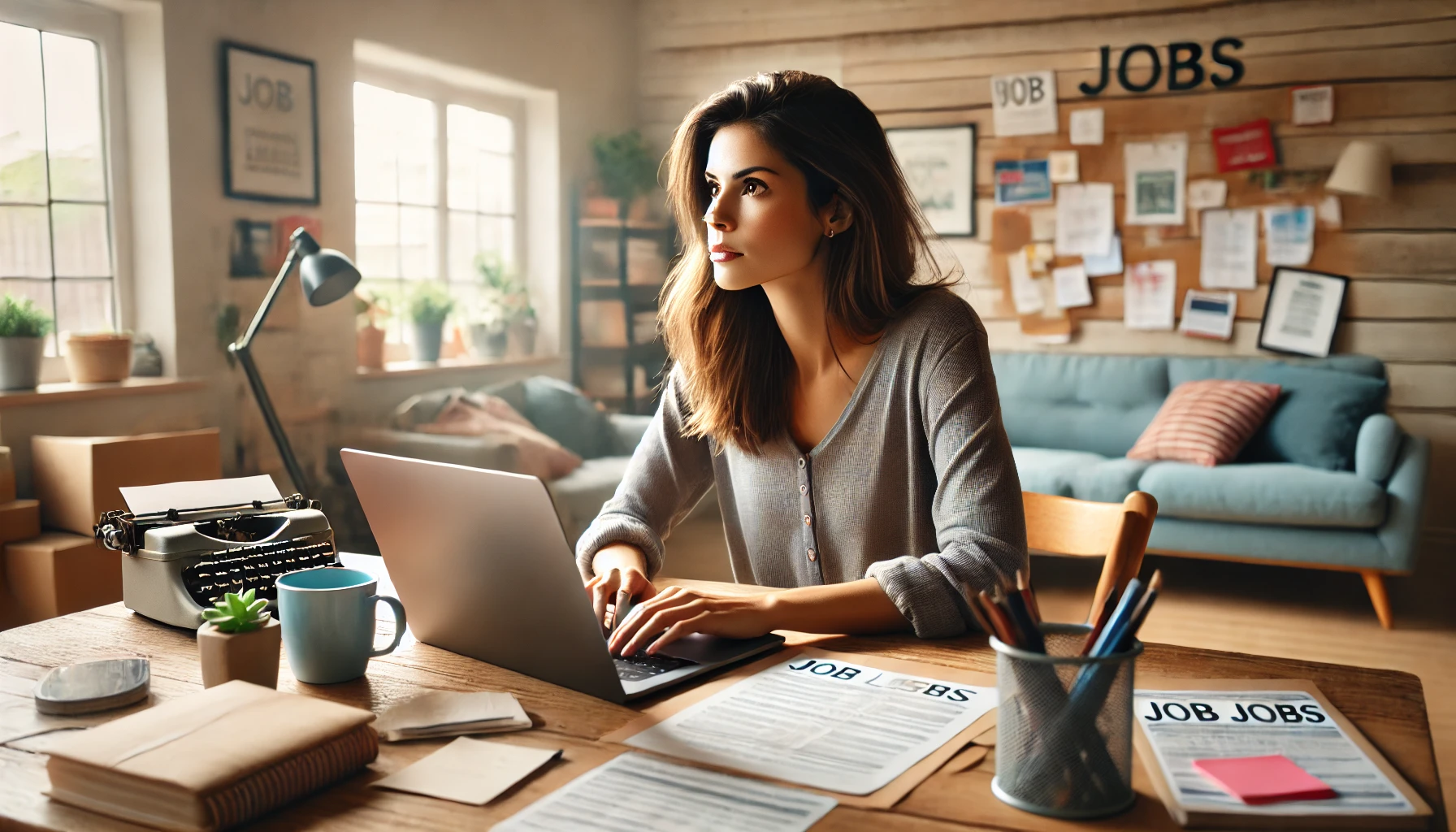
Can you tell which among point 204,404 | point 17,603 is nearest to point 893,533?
point 17,603

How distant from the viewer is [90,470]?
2734mm

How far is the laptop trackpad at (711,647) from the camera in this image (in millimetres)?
1114

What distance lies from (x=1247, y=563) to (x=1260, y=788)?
414cm

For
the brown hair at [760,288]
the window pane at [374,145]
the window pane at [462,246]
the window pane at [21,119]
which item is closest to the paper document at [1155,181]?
the window pane at [462,246]

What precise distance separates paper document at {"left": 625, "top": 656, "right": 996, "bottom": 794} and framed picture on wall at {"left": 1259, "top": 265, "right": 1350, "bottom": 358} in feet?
13.8

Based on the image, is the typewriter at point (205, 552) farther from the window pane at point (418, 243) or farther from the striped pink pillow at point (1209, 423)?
the striped pink pillow at point (1209, 423)

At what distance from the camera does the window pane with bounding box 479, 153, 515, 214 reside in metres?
4.97

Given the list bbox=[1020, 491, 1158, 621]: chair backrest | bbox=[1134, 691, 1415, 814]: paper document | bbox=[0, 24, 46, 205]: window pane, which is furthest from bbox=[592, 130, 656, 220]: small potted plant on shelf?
bbox=[1134, 691, 1415, 814]: paper document

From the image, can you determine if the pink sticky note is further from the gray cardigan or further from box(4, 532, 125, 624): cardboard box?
box(4, 532, 125, 624): cardboard box

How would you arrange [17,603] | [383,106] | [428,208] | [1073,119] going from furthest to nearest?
1. [1073,119]
2. [428,208]
3. [383,106]
4. [17,603]

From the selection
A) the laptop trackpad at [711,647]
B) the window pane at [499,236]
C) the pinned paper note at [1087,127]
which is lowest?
the laptop trackpad at [711,647]

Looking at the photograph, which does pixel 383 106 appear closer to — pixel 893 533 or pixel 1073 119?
pixel 1073 119

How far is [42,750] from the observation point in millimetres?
860

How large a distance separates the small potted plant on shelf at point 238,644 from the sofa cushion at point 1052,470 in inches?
131
